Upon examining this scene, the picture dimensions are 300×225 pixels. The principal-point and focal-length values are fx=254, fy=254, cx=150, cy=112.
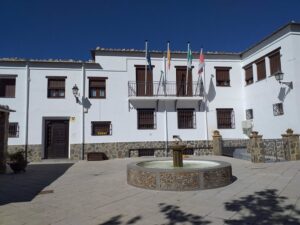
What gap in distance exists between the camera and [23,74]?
48.5 feet

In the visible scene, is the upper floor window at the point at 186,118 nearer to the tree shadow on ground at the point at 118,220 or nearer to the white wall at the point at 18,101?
the white wall at the point at 18,101

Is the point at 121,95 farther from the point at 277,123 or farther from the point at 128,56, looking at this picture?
the point at 277,123

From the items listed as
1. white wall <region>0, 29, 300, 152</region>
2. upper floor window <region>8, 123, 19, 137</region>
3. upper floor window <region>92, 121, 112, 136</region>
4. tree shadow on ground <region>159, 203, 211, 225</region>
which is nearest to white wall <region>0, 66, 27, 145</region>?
white wall <region>0, 29, 300, 152</region>

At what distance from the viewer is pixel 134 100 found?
15.6m

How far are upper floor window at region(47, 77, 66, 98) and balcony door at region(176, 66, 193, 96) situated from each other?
711 cm

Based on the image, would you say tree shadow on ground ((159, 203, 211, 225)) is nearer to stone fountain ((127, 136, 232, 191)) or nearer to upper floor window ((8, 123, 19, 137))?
stone fountain ((127, 136, 232, 191))

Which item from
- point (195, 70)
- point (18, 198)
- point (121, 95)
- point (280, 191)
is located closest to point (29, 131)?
point (121, 95)

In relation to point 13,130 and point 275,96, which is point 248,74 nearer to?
point 275,96

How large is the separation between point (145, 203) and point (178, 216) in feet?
3.35

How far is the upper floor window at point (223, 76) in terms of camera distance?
1692 centimetres

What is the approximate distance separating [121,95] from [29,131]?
566 centimetres

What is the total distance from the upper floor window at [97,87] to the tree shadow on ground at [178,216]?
1137cm

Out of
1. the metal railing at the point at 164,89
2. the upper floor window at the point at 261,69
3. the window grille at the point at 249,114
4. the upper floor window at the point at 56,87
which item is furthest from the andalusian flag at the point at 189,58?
the upper floor window at the point at 56,87

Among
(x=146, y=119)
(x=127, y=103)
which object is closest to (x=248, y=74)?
(x=146, y=119)
